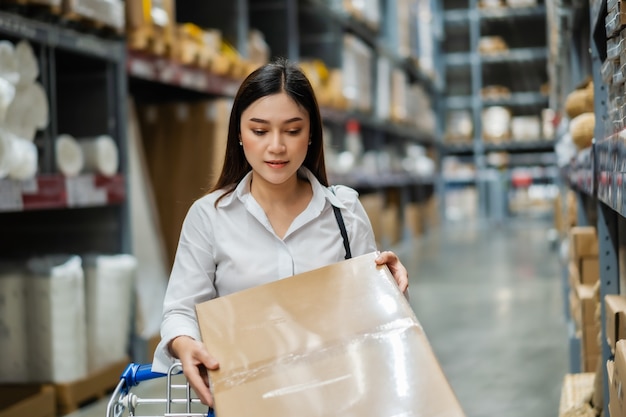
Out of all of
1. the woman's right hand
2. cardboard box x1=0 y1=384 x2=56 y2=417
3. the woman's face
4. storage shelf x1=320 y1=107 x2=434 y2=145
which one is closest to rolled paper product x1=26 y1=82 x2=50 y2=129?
cardboard box x1=0 y1=384 x2=56 y2=417

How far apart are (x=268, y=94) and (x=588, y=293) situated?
1748mm

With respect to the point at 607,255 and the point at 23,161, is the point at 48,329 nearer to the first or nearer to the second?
the point at 23,161

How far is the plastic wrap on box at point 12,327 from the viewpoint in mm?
3223

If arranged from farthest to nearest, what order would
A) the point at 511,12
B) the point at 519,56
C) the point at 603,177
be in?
the point at 519,56, the point at 511,12, the point at 603,177

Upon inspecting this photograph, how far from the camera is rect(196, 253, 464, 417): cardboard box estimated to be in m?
1.24

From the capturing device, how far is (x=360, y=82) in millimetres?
8125

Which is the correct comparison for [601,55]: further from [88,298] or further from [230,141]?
[88,298]

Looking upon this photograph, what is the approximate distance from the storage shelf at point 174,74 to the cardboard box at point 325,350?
270 centimetres

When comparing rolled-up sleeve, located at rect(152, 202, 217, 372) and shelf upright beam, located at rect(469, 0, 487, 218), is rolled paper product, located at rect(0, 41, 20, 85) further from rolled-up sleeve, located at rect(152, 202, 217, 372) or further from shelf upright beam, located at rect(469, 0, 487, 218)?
shelf upright beam, located at rect(469, 0, 487, 218)

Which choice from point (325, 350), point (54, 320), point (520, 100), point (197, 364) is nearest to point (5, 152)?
point (54, 320)

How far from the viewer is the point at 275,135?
165 cm

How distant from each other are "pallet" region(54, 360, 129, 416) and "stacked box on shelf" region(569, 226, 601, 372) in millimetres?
1949

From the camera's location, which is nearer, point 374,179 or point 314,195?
point 314,195

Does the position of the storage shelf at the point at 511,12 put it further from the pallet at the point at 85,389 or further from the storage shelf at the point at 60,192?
the pallet at the point at 85,389
